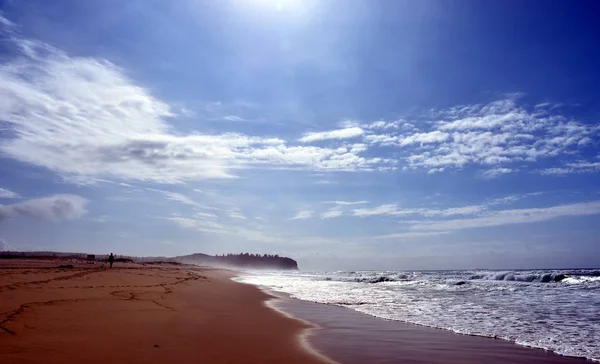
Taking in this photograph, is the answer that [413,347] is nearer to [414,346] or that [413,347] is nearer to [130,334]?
[414,346]

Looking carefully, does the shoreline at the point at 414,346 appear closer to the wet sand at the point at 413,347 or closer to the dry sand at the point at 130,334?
the wet sand at the point at 413,347

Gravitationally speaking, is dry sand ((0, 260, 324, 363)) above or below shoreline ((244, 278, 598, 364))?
above

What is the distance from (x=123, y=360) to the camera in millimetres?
5430

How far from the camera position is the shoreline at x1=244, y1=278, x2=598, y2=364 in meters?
7.00

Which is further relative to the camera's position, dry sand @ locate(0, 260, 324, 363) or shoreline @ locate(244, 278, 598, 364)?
shoreline @ locate(244, 278, 598, 364)

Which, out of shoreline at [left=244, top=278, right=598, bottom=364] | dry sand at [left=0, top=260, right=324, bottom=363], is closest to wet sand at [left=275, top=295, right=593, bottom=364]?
shoreline at [left=244, top=278, right=598, bottom=364]

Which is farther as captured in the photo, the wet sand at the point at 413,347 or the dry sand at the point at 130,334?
the wet sand at the point at 413,347

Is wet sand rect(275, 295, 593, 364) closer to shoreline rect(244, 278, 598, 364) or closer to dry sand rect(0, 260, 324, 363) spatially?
shoreline rect(244, 278, 598, 364)

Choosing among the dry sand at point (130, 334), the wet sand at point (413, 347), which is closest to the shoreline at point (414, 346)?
the wet sand at point (413, 347)

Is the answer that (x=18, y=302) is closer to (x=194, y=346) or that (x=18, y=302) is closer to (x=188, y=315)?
(x=188, y=315)

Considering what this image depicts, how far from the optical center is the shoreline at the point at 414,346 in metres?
7.00

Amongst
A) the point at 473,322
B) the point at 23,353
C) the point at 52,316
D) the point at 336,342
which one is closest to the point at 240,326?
the point at 336,342

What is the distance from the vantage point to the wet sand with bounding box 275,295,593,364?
6.95 m

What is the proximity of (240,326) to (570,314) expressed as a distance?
11240mm
